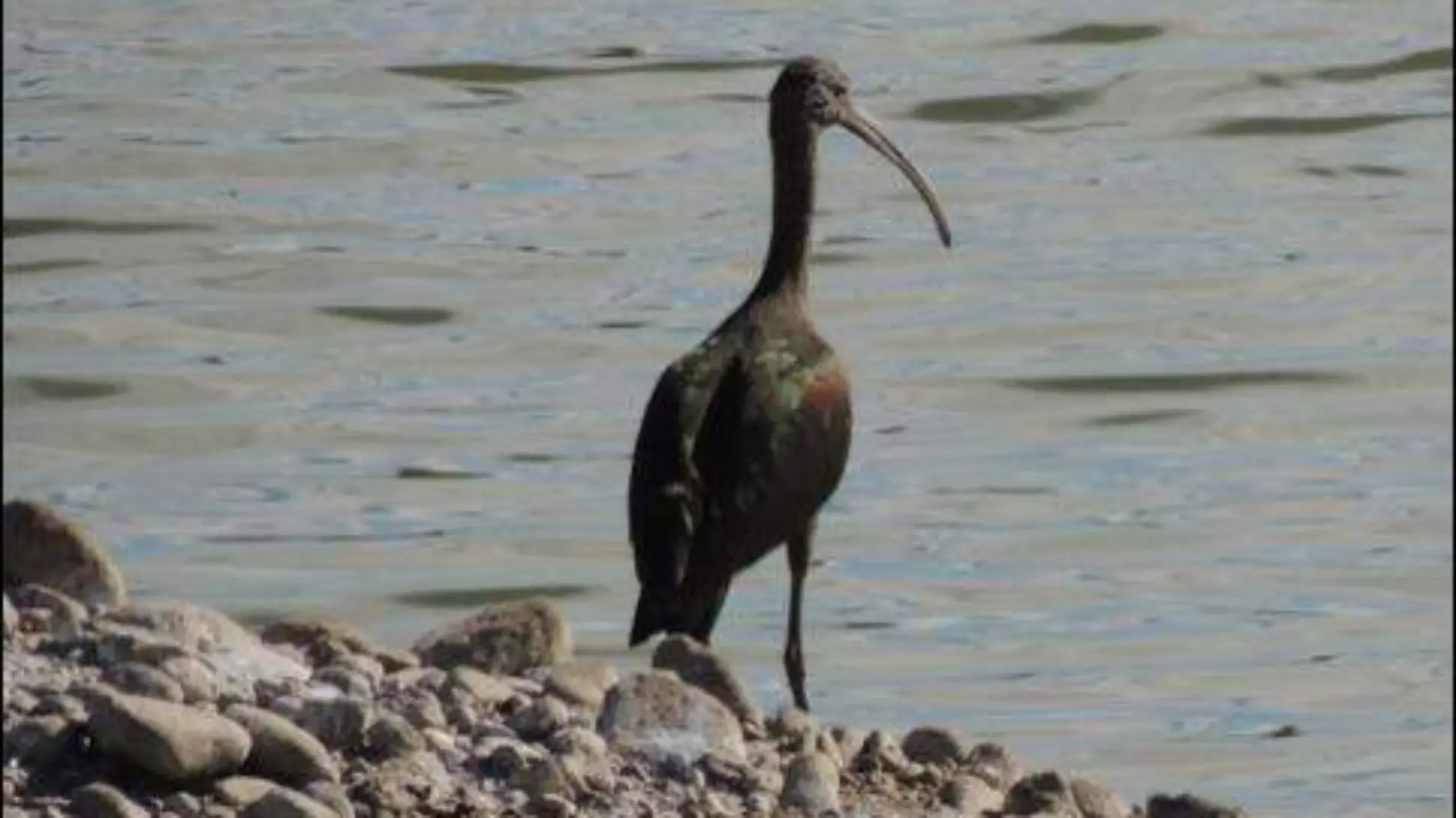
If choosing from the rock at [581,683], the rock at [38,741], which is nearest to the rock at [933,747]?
the rock at [581,683]

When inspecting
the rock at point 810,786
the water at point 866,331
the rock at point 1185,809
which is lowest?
the water at point 866,331

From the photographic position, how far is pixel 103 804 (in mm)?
9117

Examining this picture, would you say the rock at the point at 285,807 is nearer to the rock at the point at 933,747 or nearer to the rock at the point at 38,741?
the rock at the point at 38,741

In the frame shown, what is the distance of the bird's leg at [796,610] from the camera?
1239 cm

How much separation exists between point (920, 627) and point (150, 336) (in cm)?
519

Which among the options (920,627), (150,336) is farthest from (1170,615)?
(150,336)

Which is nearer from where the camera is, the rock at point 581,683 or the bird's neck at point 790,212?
the rock at point 581,683

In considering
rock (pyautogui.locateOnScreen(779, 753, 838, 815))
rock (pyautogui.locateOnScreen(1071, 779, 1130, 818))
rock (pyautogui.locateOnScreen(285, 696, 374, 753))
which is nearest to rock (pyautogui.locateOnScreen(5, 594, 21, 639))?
rock (pyautogui.locateOnScreen(285, 696, 374, 753))

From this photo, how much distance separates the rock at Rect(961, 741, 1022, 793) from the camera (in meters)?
10.4

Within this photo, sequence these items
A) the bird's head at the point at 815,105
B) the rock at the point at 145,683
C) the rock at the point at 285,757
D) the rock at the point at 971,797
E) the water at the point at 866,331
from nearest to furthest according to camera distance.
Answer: the rock at the point at 285,757 → the rock at the point at 145,683 → the rock at the point at 971,797 → the bird's head at the point at 815,105 → the water at the point at 866,331

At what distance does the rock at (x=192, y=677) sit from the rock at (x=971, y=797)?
1451 mm

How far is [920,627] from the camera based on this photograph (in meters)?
15.5

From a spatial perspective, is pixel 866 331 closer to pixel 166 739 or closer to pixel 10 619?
pixel 10 619

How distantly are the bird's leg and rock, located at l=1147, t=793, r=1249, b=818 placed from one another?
1988 mm
